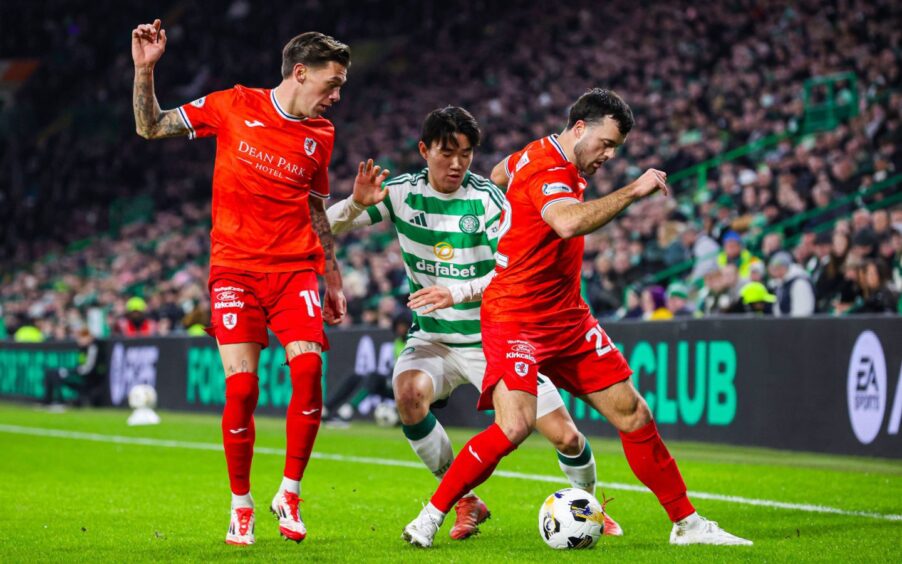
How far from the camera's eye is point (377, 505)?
8086 mm

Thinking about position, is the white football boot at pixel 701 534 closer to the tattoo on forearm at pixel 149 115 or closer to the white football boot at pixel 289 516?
the white football boot at pixel 289 516

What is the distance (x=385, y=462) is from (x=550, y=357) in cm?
579

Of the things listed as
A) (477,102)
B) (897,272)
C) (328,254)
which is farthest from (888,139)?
(477,102)

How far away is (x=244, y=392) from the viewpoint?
240 inches

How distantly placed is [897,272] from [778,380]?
229 centimetres

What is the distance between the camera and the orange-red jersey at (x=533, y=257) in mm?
5820

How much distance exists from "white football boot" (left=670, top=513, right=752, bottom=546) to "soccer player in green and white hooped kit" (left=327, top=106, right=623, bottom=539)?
0.61 meters

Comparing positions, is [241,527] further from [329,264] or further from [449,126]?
[449,126]

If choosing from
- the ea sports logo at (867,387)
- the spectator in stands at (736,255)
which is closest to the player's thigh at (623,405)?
the ea sports logo at (867,387)

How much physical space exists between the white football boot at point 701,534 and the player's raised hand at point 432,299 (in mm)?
1536

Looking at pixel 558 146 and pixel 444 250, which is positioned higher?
pixel 558 146

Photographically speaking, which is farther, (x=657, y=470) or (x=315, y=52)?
(x=315, y=52)

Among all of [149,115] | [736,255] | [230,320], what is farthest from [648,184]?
[736,255]

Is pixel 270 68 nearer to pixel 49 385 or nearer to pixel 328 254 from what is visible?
pixel 49 385
